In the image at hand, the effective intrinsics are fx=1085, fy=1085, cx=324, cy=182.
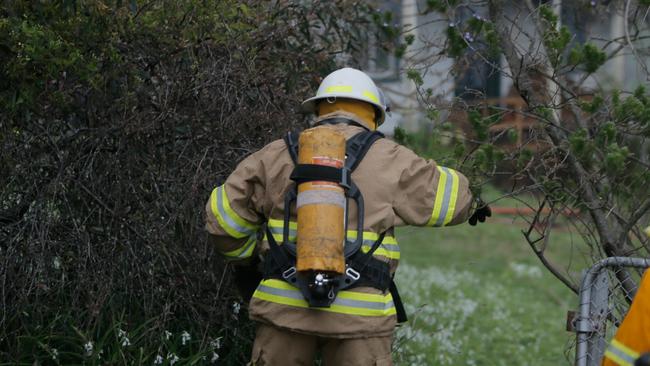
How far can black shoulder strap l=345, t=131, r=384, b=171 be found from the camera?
13.8ft

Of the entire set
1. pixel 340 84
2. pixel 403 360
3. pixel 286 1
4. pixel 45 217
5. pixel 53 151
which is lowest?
pixel 403 360

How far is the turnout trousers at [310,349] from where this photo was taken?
164 inches

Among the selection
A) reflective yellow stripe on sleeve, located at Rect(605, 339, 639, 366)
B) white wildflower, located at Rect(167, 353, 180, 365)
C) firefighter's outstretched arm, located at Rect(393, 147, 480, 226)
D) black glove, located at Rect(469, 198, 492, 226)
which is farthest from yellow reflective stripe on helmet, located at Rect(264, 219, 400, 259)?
reflective yellow stripe on sleeve, located at Rect(605, 339, 639, 366)

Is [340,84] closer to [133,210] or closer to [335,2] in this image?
[133,210]

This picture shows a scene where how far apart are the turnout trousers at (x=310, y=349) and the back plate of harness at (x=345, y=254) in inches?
8.7

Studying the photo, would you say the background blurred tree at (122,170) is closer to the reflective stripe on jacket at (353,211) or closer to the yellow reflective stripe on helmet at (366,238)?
the reflective stripe on jacket at (353,211)

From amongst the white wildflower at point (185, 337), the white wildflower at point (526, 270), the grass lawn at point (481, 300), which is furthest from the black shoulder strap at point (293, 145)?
the white wildflower at point (526, 270)

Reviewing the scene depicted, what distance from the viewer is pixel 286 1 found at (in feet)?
18.6

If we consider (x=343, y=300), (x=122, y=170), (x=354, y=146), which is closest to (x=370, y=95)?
(x=354, y=146)

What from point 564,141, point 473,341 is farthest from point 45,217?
point 473,341

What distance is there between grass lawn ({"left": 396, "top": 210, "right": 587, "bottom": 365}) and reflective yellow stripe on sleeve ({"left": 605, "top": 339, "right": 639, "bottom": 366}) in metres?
2.46

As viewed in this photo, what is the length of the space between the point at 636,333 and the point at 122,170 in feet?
9.04

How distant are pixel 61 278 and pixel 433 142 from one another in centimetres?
188

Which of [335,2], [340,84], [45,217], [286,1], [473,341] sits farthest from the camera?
[473,341]
